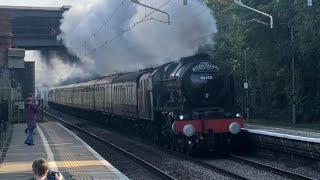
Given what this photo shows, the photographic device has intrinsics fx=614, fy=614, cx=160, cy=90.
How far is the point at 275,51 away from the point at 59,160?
1026 inches

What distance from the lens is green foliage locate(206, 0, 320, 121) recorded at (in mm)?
35031

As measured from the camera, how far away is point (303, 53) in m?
35.5

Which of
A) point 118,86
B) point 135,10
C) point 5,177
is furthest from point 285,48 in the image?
point 5,177

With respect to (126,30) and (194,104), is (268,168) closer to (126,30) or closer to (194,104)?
(194,104)

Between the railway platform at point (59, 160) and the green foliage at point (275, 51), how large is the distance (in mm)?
15813

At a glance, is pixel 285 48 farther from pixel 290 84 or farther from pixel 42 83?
pixel 42 83

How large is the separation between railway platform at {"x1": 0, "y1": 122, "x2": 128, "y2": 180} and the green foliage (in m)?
15.8

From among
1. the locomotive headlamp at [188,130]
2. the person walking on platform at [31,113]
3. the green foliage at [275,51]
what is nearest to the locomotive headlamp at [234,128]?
the locomotive headlamp at [188,130]

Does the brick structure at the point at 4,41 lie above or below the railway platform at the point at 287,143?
above

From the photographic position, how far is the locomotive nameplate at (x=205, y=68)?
17.3m

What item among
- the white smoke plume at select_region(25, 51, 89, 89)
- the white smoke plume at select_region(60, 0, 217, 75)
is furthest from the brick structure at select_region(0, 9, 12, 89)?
the white smoke plume at select_region(25, 51, 89, 89)

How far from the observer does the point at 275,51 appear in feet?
130

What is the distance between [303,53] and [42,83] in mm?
48131

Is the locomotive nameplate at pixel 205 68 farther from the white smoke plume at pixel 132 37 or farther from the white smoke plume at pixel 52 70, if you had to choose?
the white smoke plume at pixel 52 70
